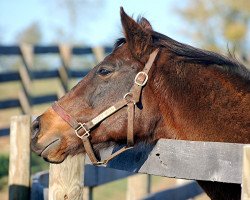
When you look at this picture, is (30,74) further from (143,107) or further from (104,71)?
(143,107)

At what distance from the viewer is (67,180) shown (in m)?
3.89

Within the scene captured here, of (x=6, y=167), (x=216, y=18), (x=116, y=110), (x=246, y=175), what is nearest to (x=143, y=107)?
(x=116, y=110)

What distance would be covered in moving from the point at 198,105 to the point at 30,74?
8.51m

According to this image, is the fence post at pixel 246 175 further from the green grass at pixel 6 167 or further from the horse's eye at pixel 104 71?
the green grass at pixel 6 167

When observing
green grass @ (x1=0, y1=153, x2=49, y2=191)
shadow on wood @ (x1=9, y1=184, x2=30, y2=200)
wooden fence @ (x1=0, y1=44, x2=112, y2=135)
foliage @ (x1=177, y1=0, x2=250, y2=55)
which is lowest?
shadow on wood @ (x1=9, y1=184, x2=30, y2=200)

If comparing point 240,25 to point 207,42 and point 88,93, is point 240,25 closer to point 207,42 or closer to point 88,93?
point 207,42

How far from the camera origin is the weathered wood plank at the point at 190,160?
300 centimetres

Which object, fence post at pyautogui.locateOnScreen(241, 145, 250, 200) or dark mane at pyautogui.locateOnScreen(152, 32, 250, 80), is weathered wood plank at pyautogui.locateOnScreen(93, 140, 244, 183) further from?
dark mane at pyautogui.locateOnScreen(152, 32, 250, 80)

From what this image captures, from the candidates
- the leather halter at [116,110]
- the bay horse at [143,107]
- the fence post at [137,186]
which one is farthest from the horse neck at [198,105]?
the fence post at [137,186]

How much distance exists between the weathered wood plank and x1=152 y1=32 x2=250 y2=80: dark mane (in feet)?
2.10

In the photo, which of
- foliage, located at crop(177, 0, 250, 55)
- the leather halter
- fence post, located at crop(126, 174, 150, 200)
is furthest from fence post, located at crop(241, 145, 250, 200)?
foliage, located at crop(177, 0, 250, 55)

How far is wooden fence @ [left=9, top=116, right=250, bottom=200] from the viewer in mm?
2988

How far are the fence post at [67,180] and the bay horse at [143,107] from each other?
0.35ft

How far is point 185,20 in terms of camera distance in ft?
114
